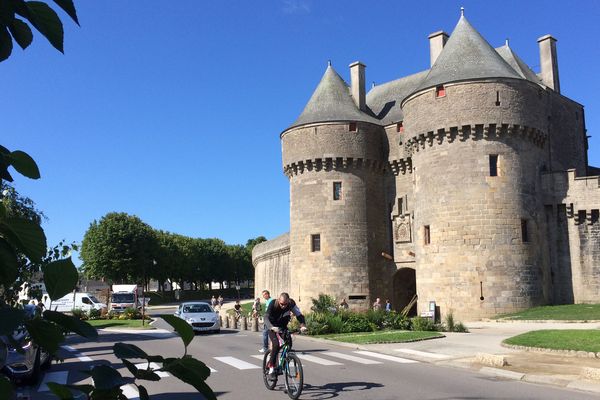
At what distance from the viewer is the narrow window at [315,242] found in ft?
107

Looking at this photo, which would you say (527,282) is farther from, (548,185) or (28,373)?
(28,373)

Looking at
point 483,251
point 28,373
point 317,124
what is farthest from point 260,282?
point 28,373

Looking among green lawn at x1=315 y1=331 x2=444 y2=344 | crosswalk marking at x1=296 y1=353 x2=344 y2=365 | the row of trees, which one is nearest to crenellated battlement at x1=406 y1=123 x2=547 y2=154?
green lawn at x1=315 y1=331 x2=444 y2=344

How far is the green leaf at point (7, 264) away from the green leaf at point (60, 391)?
27cm

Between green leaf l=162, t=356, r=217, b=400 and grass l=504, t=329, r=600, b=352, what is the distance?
14046 mm

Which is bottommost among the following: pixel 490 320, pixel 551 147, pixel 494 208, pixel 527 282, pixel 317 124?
pixel 490 320

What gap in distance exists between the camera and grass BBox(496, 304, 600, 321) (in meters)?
22.3

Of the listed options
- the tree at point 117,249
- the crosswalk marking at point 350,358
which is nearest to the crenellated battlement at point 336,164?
the crosswalk marking at point 350,358

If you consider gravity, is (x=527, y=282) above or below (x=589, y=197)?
below

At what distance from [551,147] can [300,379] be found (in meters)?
25.6

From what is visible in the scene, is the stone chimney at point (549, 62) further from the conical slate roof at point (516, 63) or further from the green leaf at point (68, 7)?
the green leaf at point (68, 7)

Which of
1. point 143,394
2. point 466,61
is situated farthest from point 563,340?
point 466,61

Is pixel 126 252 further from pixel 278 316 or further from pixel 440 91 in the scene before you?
pixel 278 316

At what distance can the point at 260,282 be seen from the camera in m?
49.8
